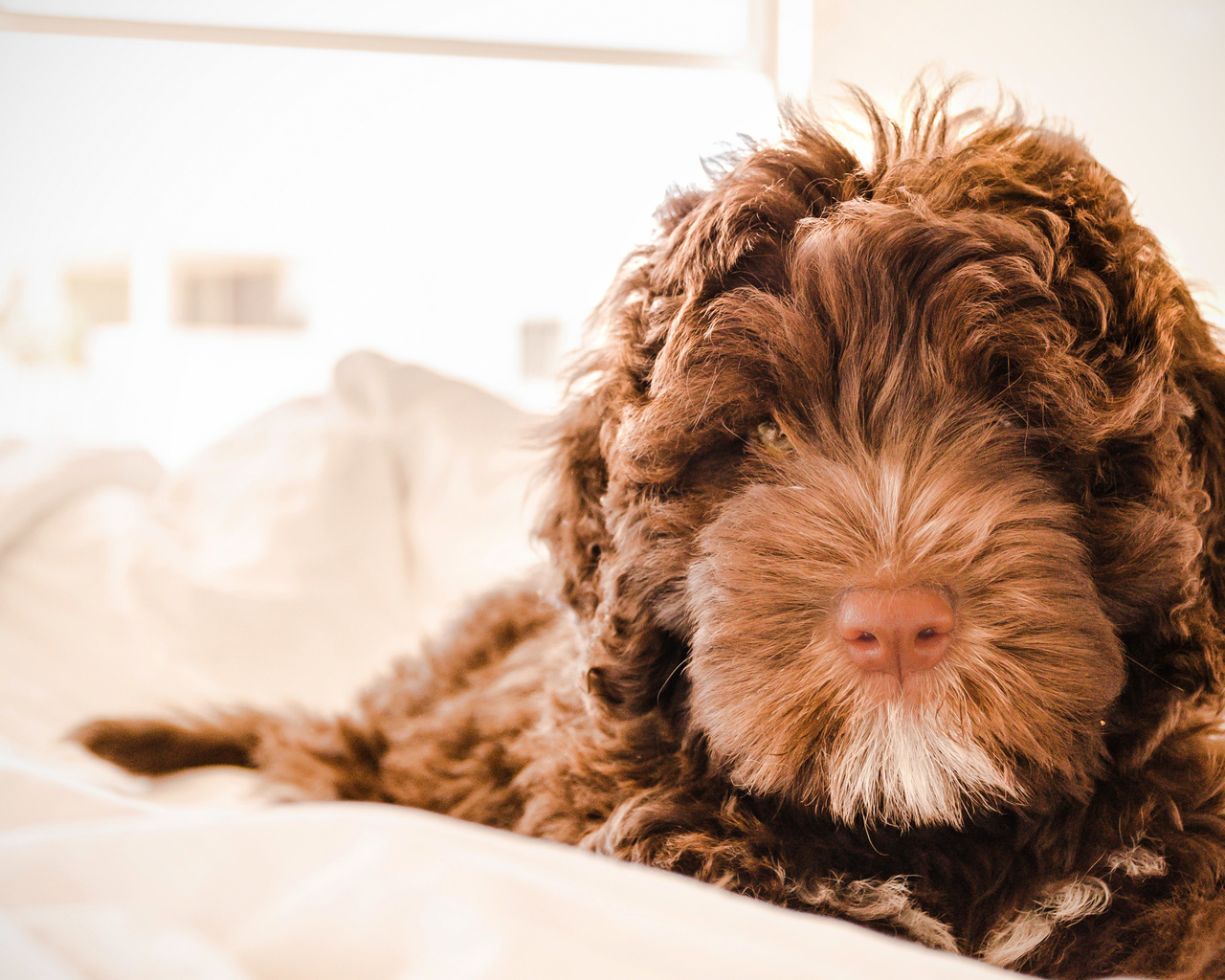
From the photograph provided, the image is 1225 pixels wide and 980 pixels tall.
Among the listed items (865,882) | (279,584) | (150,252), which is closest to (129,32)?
(150,252)

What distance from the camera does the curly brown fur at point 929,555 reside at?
1294mm

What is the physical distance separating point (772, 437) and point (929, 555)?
1.13ft

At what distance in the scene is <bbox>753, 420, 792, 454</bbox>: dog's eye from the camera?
5.01 feet

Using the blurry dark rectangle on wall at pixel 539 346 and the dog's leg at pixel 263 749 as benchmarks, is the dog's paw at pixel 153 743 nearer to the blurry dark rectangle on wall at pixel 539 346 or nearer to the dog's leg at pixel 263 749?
the dog's leg at pixel 263 749

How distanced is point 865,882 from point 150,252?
4611mm

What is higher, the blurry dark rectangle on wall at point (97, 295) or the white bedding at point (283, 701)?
the blurry dark rectangle on wall at point (97, 295)

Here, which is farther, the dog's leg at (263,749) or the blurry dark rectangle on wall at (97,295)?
the blurry dark rectangle on wall at (97,295)

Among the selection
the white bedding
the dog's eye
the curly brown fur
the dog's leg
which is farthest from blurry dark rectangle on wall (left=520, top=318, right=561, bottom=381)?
the dog's eye

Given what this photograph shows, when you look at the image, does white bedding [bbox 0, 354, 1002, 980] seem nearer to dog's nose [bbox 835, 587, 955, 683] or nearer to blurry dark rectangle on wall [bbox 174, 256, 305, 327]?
dog's nose [bbox 835, 587, 955, 683]

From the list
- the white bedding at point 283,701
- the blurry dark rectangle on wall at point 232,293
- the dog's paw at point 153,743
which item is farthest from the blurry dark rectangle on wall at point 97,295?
the dog's paw at point 153,743

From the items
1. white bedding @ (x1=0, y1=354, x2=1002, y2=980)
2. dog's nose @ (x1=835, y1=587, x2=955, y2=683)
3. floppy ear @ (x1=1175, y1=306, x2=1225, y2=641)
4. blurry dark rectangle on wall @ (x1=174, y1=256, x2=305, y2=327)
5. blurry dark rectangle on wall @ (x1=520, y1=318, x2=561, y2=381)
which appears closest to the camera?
white bedding @ (x1=0, y1=354, x2=1002, y2=980)

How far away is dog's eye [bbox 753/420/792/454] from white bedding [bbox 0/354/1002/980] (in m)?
0.70

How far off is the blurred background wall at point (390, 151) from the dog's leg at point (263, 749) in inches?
109

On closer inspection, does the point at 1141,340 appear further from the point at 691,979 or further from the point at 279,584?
the point at 279,584
